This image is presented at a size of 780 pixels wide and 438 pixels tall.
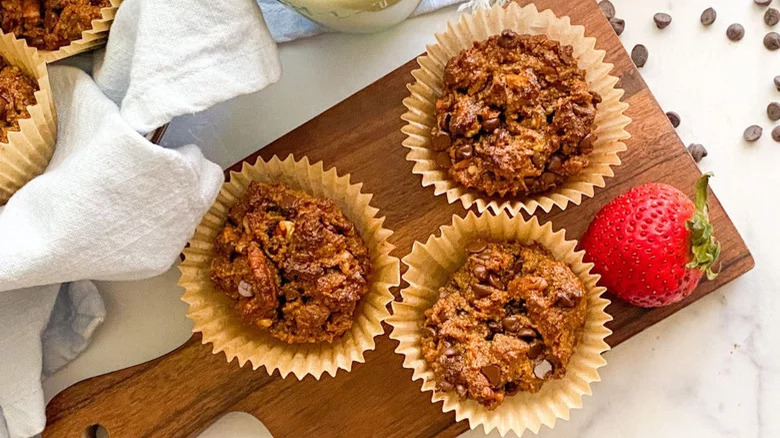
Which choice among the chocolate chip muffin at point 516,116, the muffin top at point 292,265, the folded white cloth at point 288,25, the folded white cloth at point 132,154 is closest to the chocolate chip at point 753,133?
the chocolate chip muffin at point 516,116

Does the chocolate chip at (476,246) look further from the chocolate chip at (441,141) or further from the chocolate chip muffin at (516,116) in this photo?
the chocolate chip at (441,141)

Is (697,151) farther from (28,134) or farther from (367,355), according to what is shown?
(28,134)

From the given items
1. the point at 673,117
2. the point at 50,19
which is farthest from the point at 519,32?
the point at 50,19

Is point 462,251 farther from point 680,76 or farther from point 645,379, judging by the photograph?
point 680,76

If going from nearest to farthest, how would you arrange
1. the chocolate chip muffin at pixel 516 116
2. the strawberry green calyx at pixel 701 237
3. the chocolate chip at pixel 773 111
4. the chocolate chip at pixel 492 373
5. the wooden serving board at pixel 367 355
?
the strawberry green calyx at pixel 701 237 < the chocolate chip at pixel 492 373 < the chocolate chip muffin at pixel 516 116 < the wooden serving board at pixel 367 355 < the chocolate chip at pixel 773 111

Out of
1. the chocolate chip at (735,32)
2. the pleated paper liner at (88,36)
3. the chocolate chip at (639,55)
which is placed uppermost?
the pleated paper liner at (88,36)

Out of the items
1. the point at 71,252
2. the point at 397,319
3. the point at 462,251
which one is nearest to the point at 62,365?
the point at 71,252

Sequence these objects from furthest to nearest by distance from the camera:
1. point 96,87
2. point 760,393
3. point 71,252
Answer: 1. point 760,393
2. point 96,87
3. point 71,252
